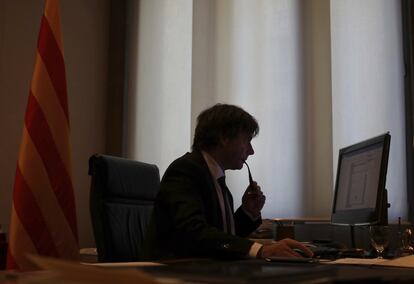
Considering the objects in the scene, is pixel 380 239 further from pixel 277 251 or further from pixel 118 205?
pixel 118 205

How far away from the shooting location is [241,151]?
6.36 feet

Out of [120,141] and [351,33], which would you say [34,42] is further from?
[351,33]

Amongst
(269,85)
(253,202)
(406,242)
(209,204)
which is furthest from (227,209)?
(269,85)

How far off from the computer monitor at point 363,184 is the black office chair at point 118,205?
82cm

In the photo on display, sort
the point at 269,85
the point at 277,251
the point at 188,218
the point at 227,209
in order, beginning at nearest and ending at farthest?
the point at 277,251 → the point at 188,218 → the point at 227,209 → the point at 269,85

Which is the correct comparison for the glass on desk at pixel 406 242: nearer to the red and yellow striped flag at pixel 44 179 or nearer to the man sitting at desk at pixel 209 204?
the man sitting at desk at pixel 209 204

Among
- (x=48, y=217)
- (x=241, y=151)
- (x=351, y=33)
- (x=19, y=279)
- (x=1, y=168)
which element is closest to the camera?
(x=19, y=279)

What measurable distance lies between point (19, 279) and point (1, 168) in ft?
9.17

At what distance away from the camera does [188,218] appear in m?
1.53

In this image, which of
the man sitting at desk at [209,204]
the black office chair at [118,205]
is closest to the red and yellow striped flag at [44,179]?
the black office chair at [118,205]

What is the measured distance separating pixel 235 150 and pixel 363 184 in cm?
50

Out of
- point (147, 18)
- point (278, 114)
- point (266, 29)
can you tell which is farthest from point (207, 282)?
point (147, 18)

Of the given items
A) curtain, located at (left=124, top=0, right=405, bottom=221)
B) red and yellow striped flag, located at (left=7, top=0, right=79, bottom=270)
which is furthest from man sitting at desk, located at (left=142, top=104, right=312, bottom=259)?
curtain, located at (left=124, top=0, right=405, bottom=221)

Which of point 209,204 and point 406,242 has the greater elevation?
point 209,204
